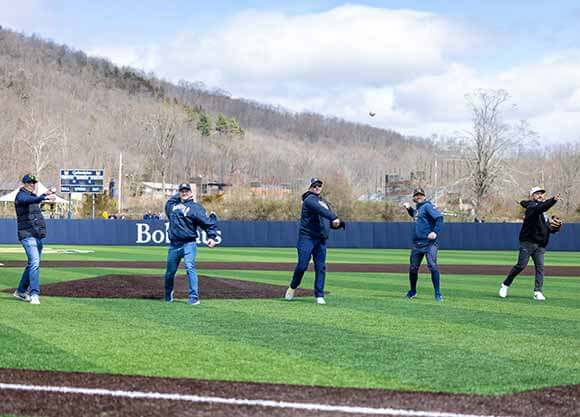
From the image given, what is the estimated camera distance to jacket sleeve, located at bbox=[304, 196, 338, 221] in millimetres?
13445

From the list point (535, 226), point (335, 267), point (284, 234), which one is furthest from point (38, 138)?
point (535, 226)

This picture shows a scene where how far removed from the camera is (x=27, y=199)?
1295cm

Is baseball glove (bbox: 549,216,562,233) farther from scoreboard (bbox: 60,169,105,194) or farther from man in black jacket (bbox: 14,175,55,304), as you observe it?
scoreboard (bbox: 60,169,105,194)

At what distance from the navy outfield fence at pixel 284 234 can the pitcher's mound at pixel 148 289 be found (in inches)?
1008

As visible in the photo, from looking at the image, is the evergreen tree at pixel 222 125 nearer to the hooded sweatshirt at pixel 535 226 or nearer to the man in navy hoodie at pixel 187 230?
the hooded sweatshirt at pixel 535 226

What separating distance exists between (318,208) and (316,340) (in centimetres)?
408

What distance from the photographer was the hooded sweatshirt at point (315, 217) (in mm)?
13516

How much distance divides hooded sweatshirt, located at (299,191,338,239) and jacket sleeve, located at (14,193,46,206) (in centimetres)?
395

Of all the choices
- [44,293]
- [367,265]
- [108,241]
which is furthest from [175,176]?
[44,293]

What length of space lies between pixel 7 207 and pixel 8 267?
149 ft

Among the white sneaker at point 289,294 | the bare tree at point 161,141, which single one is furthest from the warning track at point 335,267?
the bare tree at point 161,141

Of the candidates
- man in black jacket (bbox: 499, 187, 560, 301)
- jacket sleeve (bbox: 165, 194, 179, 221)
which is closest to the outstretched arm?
man in black jacket (bbox: 499, 187, 560, 301)

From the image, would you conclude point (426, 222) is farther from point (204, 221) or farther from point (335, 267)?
point (335, 267)

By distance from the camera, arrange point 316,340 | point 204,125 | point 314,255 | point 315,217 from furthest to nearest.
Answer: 1. point 204,125
2. point 314,255
3. point 315,217
4. point 316,340
